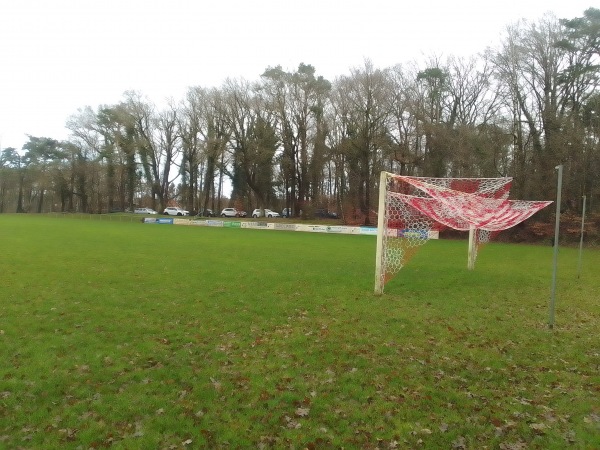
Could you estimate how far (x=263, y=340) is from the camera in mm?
7082

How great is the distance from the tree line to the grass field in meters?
26.2

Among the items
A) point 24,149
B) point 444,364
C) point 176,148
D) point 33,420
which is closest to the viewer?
point 33,420

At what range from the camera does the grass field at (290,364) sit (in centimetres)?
421

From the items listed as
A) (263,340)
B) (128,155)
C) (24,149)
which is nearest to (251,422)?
(263,340)

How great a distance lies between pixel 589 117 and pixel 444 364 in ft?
114

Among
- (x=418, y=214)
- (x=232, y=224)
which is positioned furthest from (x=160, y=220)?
(x=418, y=214)

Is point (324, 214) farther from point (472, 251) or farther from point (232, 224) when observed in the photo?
point (472, 251)

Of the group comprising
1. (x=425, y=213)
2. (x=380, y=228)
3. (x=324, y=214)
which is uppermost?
(x=324, y=214)

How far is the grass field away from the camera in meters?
4.21

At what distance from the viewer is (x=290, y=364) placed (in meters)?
6.02

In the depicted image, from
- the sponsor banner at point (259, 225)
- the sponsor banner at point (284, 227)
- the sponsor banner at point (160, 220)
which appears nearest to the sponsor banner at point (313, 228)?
the sponsor banner at point (284, 227)

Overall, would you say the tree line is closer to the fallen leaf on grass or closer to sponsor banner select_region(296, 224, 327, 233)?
sponsor banner select_region(296, 224, 327, 233)

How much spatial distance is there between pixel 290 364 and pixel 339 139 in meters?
46.8

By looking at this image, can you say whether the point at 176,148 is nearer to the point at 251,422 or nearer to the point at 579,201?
the point at 579,201
